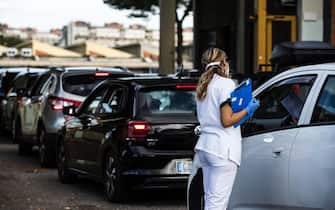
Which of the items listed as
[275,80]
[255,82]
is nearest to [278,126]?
[275,80]

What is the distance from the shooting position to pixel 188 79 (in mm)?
10531

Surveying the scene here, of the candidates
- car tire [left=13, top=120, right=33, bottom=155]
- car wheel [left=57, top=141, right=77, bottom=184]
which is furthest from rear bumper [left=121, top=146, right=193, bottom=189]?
car tire [left=13, top=120, right=33, bottom=155]

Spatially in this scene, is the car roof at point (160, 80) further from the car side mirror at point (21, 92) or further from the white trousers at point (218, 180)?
the car side mirror at point (21, 92)

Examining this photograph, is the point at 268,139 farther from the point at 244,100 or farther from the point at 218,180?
the point at 218,180

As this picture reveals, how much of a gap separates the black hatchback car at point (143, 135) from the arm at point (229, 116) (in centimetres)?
324

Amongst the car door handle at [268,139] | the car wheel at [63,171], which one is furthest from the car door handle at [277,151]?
the car wheel at [63,171]

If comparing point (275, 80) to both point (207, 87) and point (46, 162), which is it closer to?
point (207, 87)

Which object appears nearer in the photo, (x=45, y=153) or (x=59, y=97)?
(x=59, y=97)

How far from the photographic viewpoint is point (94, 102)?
1169cm

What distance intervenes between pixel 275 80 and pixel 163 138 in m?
3.12

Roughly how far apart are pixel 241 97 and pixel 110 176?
13.7 feet

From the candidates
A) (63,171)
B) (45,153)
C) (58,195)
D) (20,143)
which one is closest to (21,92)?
(20,143)

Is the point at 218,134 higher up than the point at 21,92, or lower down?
higher up

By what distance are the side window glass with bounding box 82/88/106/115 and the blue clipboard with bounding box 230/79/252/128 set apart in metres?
5.06
